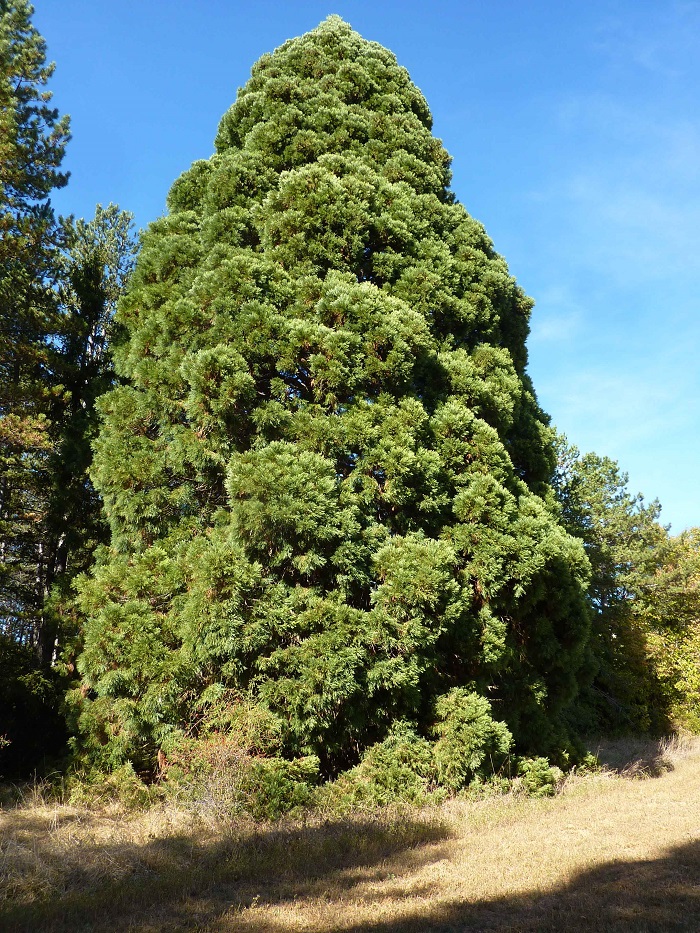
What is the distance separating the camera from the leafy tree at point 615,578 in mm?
14945

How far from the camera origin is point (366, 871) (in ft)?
15.5

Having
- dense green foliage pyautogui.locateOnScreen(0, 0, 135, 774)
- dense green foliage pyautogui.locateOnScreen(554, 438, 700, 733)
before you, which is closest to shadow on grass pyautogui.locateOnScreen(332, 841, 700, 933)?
dense green foliage pyautogui.locateOnScreen(0, 0, 135, 774)

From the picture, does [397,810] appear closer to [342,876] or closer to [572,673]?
[342,876]

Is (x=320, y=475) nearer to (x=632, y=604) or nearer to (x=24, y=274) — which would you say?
(x=24, y=274)

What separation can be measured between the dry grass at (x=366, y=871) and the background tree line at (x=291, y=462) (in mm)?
923

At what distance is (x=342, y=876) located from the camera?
4.61 metres

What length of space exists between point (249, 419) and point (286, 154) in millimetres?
4456

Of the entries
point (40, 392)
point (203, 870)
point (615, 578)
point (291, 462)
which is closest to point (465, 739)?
point (203, 870)

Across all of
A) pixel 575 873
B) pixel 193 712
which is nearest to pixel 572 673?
pixel 575 873

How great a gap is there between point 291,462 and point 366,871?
3860mm

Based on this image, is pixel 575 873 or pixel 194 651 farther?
pixel 194 651

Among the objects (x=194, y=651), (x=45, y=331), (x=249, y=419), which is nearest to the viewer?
(x=194, y=651)

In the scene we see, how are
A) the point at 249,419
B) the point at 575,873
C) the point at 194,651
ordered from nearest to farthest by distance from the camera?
the point at 575,873
the point at 194,651
the point at 249,419

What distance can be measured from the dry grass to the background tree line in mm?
923
